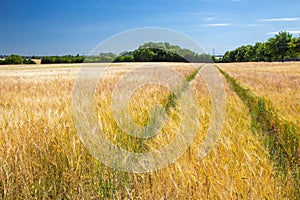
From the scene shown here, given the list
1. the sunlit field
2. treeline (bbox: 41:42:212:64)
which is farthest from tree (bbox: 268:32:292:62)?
the sunlit field

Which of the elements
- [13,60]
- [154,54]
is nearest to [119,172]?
[154,54]

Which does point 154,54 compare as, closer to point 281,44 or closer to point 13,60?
point 281,44

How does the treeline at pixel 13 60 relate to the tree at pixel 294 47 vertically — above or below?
below

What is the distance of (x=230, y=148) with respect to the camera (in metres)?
2.76

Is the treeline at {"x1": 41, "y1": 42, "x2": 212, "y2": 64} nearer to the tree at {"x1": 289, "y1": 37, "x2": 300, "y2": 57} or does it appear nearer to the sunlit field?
the sunlit field

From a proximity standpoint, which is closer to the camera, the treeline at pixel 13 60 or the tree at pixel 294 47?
the tree at pixel 294 47

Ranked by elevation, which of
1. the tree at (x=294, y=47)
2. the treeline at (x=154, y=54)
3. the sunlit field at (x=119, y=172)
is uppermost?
the tree at (x=294, y=47)

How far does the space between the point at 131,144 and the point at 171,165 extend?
0.77 m

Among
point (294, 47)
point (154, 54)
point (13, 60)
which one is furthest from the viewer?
point (13, 60)

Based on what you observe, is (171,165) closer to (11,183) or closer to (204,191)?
(204,191)

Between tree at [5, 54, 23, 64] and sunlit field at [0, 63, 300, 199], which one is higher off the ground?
tree at [5, 54, 23, 64]

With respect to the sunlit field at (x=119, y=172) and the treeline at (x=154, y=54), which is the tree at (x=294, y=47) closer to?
the treeline at (x=154, y=54)

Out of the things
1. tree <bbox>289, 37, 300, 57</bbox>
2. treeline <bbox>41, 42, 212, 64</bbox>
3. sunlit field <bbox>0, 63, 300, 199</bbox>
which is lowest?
sunlit field <bbox>0, 63, 300, 199</bbox>

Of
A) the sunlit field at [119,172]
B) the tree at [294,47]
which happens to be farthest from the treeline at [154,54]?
the tree at [294,47]
